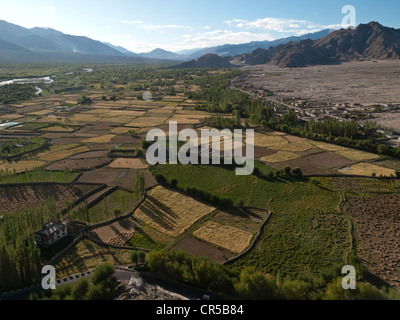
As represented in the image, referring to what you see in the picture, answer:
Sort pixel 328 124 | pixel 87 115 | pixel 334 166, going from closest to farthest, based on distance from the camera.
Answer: pixel 334 166
pixel 328 124
pixel 87 115

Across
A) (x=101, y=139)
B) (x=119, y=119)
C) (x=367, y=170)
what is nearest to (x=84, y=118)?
(x=119, y=119)

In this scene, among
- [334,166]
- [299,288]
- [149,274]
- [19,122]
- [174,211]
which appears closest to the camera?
[299,288]

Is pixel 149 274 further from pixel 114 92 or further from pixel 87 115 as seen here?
pixel 114 92

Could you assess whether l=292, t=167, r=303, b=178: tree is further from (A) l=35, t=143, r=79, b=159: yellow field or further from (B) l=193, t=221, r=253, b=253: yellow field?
(A) l=35, t=143, r=79, b=159: yellow field

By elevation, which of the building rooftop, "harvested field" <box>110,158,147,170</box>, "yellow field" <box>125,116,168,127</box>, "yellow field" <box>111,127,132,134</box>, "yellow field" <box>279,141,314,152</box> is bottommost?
the building rooftop

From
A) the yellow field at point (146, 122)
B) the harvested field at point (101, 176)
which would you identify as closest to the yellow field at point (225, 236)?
the harvested field at point (101, 176)

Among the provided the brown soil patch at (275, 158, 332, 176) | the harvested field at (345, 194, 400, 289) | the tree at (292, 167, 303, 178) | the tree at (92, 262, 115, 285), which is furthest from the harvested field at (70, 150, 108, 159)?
the harvested field at (345, 194, 400, 289)
